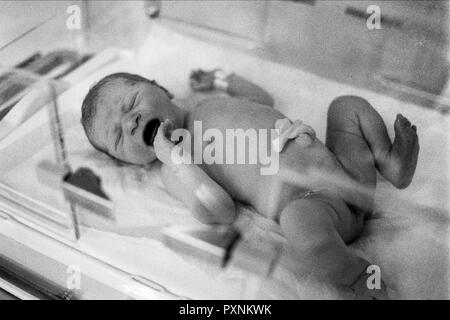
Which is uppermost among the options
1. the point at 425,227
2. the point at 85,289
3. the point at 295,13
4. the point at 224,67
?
the point at 295,13

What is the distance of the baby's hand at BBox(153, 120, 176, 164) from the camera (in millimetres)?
940

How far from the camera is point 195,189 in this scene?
0.90m

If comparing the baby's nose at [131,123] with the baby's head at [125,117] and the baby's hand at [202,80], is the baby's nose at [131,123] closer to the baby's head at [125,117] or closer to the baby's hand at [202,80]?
the baby's head at [125,117]

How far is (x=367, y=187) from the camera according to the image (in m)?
0.90

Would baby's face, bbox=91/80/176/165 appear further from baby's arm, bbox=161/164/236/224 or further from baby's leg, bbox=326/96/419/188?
baby's leg, bbox=326/96/419/188

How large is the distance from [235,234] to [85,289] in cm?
26

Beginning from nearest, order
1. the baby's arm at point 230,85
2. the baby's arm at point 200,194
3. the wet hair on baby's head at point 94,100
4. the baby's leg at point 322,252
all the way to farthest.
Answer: the baby's leg at point 322,252
the baby's arm at point 200,194
the wet hair on baby's head at point 94,100
the baby's arm at point 230,85

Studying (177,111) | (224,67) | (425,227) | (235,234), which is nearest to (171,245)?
(235,234)

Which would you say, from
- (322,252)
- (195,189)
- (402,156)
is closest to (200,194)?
(195,189)

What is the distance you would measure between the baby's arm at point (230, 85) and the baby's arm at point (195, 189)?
0.93ft

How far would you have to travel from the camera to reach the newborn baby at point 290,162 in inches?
31.4

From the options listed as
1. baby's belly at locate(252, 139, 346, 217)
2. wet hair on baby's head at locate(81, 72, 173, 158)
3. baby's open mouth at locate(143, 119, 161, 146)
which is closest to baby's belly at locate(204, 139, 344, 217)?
baby's belly at locate(252, 139, 346, 217)

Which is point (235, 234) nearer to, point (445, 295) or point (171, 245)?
point (171, 245)

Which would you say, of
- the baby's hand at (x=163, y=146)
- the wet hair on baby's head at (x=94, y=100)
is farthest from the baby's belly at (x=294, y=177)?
the wet hair on baby's head at (x=94, y=100)
